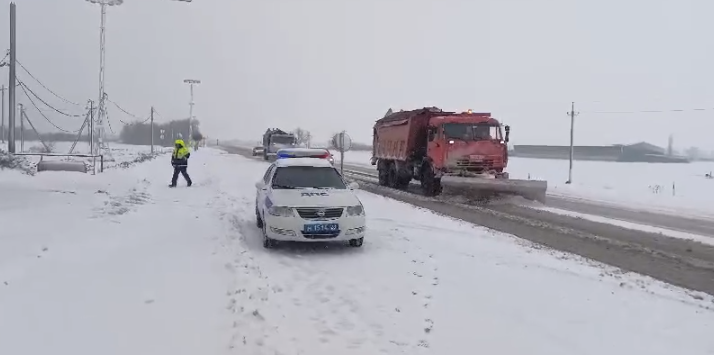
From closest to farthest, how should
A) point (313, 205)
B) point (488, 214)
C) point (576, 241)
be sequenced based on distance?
point (313, 205) → point (576, 241) → point (488, 214)

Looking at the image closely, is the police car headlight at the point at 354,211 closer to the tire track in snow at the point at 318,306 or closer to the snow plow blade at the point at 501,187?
the tire track in snow at the point at 318,306

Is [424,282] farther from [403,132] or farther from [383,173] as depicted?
[383,173]

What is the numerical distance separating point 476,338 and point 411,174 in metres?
17.6

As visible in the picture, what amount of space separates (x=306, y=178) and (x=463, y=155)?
9.63 metres

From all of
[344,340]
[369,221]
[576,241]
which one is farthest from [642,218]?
[344,340]

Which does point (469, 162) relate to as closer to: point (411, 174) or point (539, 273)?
point (411, 174)

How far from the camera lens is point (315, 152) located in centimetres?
2366

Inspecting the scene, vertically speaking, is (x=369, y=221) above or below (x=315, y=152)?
below

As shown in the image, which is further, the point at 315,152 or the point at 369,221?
the point at 315,152

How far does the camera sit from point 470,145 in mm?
19562

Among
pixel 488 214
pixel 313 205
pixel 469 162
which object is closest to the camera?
pixel 313 205

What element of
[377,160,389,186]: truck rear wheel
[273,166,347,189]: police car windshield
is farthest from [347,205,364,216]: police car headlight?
[377,160,389,186]: truck rear wheel

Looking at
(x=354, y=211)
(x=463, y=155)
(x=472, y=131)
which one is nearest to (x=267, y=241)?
(x=354, y=211)

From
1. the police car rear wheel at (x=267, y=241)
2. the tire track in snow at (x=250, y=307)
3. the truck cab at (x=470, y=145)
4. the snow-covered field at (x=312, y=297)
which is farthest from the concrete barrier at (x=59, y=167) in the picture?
the tire track in snow at (x=250, y=307)
